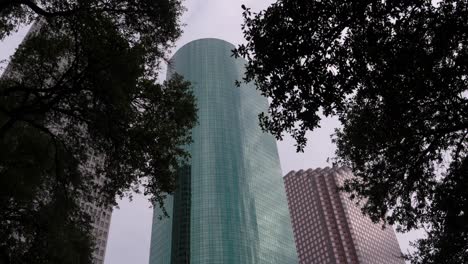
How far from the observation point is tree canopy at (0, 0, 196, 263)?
1438cm

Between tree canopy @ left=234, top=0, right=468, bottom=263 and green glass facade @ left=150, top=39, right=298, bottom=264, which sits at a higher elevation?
green glass facade @ left=150, top=39, right=298, bottom=264

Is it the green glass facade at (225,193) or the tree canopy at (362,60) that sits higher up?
the green glass facade at (225,193)

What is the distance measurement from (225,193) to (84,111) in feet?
423

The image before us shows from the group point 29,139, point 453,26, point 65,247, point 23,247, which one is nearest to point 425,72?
point 453,26

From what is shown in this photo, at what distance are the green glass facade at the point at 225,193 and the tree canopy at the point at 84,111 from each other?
115768 mm

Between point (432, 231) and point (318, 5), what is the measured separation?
1355 centimetres

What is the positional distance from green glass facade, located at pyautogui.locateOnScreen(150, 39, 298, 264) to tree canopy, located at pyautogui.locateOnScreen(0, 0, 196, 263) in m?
116

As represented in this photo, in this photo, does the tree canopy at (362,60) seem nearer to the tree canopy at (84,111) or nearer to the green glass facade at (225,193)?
the tree canopy at (84,111)

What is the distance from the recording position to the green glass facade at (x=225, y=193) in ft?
438

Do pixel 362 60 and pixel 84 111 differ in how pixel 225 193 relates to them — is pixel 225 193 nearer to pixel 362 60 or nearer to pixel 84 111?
pixel 84 111

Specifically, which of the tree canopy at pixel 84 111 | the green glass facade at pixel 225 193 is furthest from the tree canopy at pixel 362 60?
the green glass facade at pixel 225 193

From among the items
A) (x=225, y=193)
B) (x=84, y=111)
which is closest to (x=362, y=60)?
(x=84, y=111)

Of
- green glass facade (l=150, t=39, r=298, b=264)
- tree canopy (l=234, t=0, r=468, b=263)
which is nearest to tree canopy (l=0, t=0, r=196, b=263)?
tree canopy (l=234, t=0, r=468, b=263)

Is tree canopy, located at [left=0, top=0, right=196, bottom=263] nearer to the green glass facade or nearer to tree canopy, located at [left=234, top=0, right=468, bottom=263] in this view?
tree canopy, located at [left=234, top=0, right=468, bottom=263]
